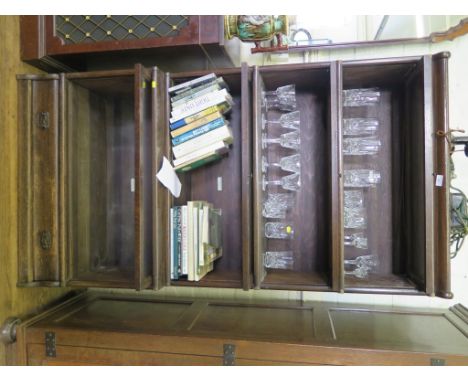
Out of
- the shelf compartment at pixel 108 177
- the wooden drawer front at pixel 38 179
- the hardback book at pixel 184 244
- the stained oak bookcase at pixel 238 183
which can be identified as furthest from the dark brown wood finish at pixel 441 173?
the wooden drawer front at pixel 38 179

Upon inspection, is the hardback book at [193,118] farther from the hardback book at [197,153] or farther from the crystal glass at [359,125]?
the crystal glass at [359,125]

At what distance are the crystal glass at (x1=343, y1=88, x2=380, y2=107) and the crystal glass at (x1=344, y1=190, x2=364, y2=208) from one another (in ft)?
1.37

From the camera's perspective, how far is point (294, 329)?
1.31 meters

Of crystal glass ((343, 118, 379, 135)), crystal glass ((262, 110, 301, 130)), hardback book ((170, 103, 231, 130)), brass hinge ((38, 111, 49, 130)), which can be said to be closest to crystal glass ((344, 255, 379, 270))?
crystal glass ((343, 118, 379, 135))

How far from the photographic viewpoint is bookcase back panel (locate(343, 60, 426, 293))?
1.33 meters

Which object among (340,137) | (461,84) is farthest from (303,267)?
(461,84)

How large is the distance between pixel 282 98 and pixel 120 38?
2.48ft

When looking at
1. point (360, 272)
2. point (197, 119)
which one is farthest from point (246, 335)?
point (197, 119)

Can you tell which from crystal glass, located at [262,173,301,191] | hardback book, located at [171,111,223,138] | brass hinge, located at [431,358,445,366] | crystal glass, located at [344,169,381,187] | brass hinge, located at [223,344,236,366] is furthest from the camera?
crystal glass, located at [262,173,301,191]

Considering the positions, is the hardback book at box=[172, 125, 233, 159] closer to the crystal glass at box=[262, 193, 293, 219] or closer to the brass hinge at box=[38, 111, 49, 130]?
the crystal glass at box=[262, 193, 293, 219]

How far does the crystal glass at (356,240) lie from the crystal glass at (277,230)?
27 cm

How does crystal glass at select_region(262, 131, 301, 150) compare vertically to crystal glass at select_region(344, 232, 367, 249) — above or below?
above

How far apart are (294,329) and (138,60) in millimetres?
1369

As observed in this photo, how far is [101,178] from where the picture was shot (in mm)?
1625
